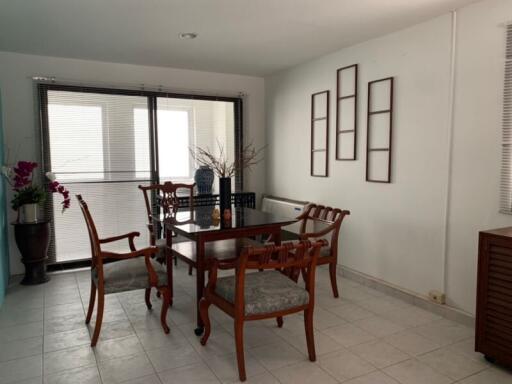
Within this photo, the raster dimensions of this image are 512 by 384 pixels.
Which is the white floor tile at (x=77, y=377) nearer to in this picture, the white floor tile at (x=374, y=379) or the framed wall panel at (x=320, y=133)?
the white floor tile at (x=374, y=379)

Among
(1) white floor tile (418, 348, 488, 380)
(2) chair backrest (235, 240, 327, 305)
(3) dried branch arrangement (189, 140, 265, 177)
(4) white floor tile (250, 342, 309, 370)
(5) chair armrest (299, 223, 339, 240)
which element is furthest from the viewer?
(3) dried branch arrangement (189, 140, 265, 177)

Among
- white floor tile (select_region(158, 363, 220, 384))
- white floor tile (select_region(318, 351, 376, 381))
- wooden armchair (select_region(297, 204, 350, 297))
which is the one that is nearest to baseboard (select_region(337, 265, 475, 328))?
wooden armchair (select_region(297, 204, 350, 297))

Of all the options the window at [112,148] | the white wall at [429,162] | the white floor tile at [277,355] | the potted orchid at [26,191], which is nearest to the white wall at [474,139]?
the white wall at [429,162]

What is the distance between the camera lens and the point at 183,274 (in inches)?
168

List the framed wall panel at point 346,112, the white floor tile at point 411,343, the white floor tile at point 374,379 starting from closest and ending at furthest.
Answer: the white floor tile at point 374,379
the white floor tile at point 411,343
the framed wall panel at point 346,112

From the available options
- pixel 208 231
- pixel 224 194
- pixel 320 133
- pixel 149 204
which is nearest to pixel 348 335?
pixel 208 231

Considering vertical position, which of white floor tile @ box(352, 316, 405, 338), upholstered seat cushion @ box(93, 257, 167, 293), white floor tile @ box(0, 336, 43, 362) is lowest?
white floor tile @ box(0, 336, 43, 362)

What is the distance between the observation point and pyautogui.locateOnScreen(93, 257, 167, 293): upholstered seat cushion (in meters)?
2.70

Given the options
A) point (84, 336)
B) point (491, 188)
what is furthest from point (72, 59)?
point (491, 188)

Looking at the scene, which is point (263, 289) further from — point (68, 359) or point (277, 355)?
point (68, 359)

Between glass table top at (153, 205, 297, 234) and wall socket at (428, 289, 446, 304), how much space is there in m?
1.26

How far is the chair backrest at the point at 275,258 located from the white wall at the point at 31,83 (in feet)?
10.5

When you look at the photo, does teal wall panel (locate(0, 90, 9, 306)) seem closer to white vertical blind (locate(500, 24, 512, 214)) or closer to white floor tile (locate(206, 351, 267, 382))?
white floor tile (locate(206, 351, 267, 382))

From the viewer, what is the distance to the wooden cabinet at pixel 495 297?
224cm
